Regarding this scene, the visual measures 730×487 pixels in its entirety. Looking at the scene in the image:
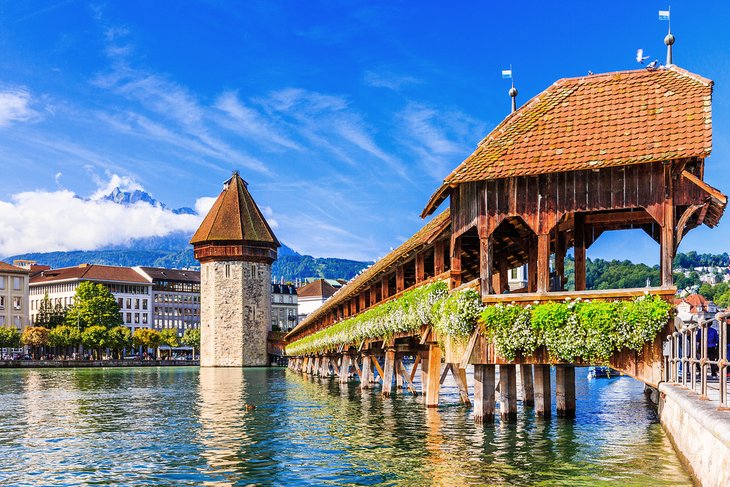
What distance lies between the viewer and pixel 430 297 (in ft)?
69.8

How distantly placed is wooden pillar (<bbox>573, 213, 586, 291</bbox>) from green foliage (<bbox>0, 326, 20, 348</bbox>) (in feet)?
315

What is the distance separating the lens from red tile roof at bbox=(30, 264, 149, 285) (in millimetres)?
134125

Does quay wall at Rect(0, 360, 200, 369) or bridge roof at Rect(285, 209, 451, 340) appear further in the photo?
quay wall at Rect(0, 360, 200, 369)

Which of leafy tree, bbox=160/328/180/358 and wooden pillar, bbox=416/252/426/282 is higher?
wooden pillar, bbox=416/252/426/282

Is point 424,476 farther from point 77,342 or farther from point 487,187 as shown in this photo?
point 77,342

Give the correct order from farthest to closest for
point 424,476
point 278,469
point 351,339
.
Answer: point 351,339, point 278,469, point 424,476

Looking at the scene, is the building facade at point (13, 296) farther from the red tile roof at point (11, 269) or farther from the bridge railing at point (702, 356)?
the bridge railing at point (702, 356)

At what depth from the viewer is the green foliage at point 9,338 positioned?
106 metres

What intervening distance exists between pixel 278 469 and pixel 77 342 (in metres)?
99.2

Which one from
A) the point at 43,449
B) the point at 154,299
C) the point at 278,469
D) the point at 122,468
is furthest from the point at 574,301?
the point at 154,299

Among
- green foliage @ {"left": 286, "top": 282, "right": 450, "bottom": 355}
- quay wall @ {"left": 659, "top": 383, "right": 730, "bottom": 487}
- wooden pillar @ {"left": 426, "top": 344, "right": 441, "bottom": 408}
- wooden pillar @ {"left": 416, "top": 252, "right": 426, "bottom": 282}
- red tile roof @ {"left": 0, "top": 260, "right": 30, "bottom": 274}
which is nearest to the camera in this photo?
quay wall @ {"left": 659, "top": 383, "right": 730, "bottom": 487}

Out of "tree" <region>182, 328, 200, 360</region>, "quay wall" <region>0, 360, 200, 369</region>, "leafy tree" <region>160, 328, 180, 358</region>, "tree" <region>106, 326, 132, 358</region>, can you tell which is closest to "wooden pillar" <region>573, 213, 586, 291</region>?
"quay wall" <region>0, 360, 200, 369</region>

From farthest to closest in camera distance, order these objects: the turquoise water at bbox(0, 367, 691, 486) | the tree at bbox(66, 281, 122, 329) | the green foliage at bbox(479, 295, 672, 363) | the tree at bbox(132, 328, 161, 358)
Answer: the tree at bbox(132, 328, 161, 358) < the tree at bbox(66, 281, 122, 329) < the green foliage at bbox(479, 295, 672, 363) < the turquoise water at bbox(0, 367, 691, 486)

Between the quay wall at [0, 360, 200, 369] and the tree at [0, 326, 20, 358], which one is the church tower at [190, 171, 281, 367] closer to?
the quay wall at [0, 360, 200, 369]
